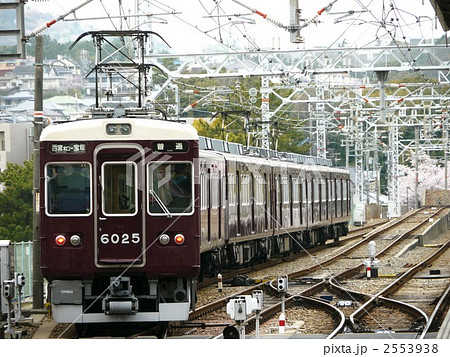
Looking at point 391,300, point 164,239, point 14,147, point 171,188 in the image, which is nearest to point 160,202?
point 171,188

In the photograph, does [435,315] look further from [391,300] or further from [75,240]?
[75,240]

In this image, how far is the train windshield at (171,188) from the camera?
1178 centimetres

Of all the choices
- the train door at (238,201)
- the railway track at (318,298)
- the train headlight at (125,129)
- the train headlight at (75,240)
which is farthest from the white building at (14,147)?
the train headlight at (75,240)

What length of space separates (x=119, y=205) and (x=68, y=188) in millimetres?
587

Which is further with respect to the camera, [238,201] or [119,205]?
[238,201]

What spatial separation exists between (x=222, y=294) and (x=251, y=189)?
4.95 metres

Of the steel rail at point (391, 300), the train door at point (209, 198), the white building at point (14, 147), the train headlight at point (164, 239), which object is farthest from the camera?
the white building at point (14, 147)

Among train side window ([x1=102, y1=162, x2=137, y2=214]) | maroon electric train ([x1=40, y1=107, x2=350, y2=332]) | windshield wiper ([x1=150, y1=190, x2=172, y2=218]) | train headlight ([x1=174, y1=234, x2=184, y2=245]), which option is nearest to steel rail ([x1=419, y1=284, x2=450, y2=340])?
maroon electric train ([x1=40, y1=107, x2=350, y2=332])

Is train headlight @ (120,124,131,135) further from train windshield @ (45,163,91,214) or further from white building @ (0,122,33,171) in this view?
white building @ (0,122,33,171)

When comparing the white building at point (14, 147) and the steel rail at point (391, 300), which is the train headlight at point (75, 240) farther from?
the white building at point (14, 147)

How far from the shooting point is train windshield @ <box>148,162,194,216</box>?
1178 centimetres

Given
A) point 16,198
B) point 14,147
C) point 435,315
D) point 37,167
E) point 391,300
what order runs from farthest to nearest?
point 14,147
point 16,198
point 391,300
point 37,167
point 435,315

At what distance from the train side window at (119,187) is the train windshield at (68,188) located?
19 centimetres

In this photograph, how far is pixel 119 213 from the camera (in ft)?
38.7
